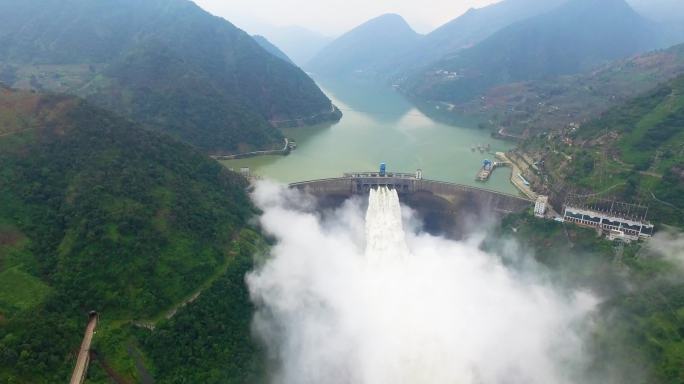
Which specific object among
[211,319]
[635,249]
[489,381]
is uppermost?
[635,249]

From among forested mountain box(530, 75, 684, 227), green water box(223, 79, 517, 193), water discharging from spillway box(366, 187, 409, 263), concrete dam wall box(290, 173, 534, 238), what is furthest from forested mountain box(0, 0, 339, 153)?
forested mountain box(530, 75, 684, 227)

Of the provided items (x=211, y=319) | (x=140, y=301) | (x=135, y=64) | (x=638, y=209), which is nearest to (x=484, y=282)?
(x=638, y=209)

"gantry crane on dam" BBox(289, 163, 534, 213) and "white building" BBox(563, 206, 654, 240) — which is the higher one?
"white building" BBox(563, 206, 654, 240)

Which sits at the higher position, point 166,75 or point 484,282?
point 166,75

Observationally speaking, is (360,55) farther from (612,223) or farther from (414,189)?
(612,223)

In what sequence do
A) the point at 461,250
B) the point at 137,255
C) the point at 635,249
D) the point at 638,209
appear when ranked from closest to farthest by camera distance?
the point at 137,255 → the point at 635,249 → the point at 638,209 → the point at 461,250

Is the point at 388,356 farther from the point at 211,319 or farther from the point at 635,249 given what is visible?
the point at 635,249

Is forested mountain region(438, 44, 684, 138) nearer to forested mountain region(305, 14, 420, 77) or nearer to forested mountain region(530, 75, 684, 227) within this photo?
forested mountain region(530, 75, 684, 227)
